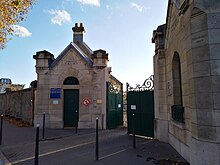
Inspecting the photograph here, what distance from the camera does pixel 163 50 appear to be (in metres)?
7.44

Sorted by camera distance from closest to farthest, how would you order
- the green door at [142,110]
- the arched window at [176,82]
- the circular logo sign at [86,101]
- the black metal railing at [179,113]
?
the black metal railing at [179,113] < the arched window at [176,82] < the green door at [142,110] < the circular logo sign at [86,101]

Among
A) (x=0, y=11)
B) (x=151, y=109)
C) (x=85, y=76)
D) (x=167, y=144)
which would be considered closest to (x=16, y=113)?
(x=85, y=76)

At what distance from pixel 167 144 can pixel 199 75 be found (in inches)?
149

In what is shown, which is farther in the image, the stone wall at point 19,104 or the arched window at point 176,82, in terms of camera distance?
the stone wall at point 19,104

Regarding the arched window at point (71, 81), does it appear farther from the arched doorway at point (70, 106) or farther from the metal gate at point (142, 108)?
the metal gate at point (142, 108)

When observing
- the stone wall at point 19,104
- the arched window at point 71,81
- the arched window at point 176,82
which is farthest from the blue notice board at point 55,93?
the arched window at point 176,82

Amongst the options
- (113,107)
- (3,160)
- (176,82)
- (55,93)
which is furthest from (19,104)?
(176,82)

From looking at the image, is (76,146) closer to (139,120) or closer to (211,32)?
(139,120)

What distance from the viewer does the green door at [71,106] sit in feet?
35.6

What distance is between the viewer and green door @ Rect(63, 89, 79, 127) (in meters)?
10.9

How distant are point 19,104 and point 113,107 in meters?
8.78

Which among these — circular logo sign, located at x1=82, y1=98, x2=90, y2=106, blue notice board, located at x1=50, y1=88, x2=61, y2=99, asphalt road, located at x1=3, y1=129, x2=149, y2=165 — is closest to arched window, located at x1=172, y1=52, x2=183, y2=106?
asphalt road, located at x1=3, y1=129, x2=149, y2=165

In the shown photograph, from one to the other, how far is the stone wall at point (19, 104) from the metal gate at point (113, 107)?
5512 mm

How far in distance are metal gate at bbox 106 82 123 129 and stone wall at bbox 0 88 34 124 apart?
18.1ft
